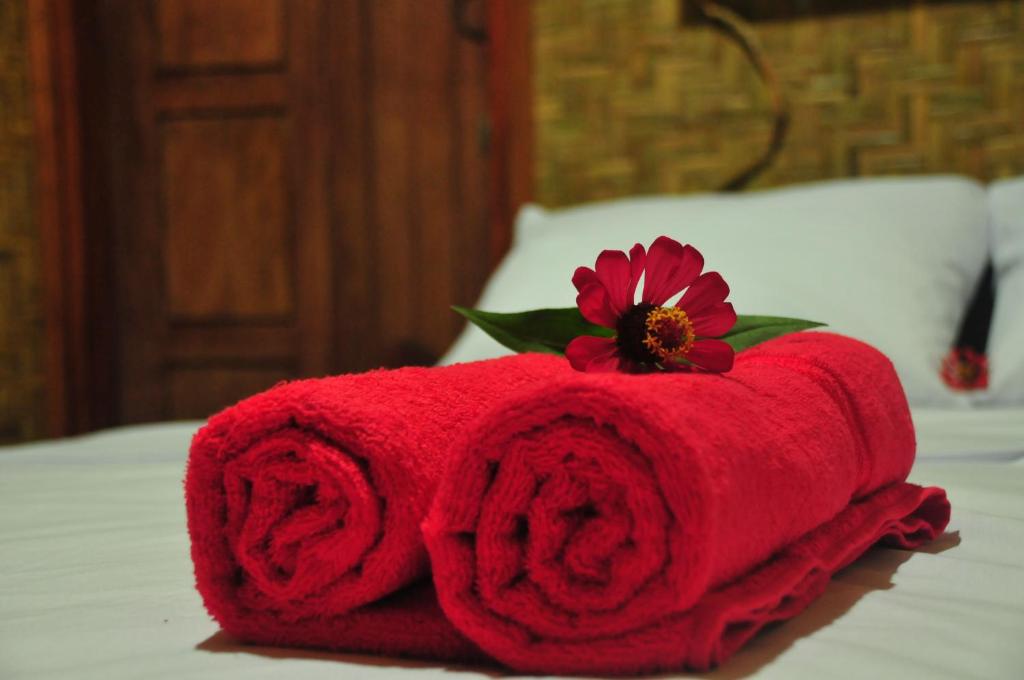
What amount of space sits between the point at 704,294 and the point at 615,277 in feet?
0.22

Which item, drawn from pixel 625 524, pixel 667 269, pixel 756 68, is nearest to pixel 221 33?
pixel 756 68

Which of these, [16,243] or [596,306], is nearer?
[596,306]

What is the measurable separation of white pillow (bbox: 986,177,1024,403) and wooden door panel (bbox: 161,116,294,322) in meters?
1.61

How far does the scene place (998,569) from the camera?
0.77m

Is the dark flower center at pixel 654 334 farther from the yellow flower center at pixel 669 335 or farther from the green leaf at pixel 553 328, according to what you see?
the green leaf at pixel 553 328

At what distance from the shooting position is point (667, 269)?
0.79m

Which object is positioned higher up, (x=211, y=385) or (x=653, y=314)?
(x=653, y=314)

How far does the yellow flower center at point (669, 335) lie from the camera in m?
0.74

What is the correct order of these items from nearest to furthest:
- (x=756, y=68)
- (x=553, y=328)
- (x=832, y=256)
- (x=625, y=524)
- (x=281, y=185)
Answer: (x=625, y=524) < (x=553, y=328) < (x=832, y=256) < (x=756, y=68) < (x=281, y=185)

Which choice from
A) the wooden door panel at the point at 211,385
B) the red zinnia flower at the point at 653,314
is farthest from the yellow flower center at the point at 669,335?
the wooden door panel at the point at 211,385

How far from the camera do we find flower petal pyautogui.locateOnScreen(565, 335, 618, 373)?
75cm

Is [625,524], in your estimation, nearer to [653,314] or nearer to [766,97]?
[653,314]

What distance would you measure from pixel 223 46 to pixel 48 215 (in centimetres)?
61

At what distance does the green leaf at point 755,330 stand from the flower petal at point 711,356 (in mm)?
207
